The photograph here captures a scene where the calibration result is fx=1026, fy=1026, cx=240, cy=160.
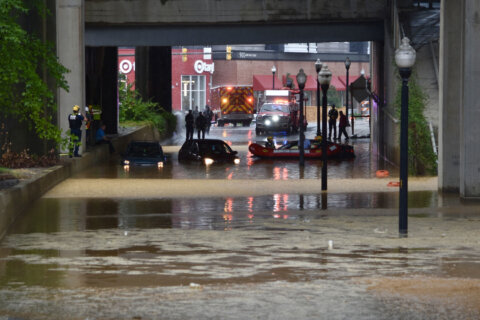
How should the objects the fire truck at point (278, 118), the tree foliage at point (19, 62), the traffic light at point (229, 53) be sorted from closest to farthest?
the tree foliage at point (19, 62), the fire truck at point (278, 118), the traffic light at point (229, 53)

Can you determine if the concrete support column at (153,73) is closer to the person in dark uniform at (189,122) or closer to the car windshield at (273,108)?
the car windshield at (273,108)

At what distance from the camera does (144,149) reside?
37.4m

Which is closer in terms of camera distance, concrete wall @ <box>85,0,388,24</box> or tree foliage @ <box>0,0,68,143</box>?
tree foliage @ <box>0,0,68,143</box>

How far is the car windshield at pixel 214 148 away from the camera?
39.4 meters

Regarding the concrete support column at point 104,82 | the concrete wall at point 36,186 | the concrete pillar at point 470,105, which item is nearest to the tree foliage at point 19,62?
the concrete wall at point 36,186

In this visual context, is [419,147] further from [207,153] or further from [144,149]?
[144,149]

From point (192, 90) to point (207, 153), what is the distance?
64.7 meters

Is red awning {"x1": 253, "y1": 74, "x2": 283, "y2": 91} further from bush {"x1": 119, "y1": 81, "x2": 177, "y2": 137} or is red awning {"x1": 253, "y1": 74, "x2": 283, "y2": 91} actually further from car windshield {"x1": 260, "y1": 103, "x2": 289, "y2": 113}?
bush {"x1": 119, "y1": 81, "x2": 177, "y2": 137}

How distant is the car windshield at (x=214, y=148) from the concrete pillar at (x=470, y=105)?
1707 centimetres

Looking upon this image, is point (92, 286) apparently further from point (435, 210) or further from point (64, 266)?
point (435, 210)

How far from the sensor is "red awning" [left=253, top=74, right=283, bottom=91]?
104750 millimetres

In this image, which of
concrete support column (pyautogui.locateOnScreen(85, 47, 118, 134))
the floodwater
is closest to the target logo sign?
concrete support column (pyautogui.locateOnScreen(85, 47, 118, 134))

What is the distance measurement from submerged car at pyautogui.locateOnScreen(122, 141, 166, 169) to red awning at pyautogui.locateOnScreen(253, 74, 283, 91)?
67.1 metres

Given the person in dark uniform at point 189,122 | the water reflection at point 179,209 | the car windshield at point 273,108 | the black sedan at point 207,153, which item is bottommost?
the water reflection at point 179,209
